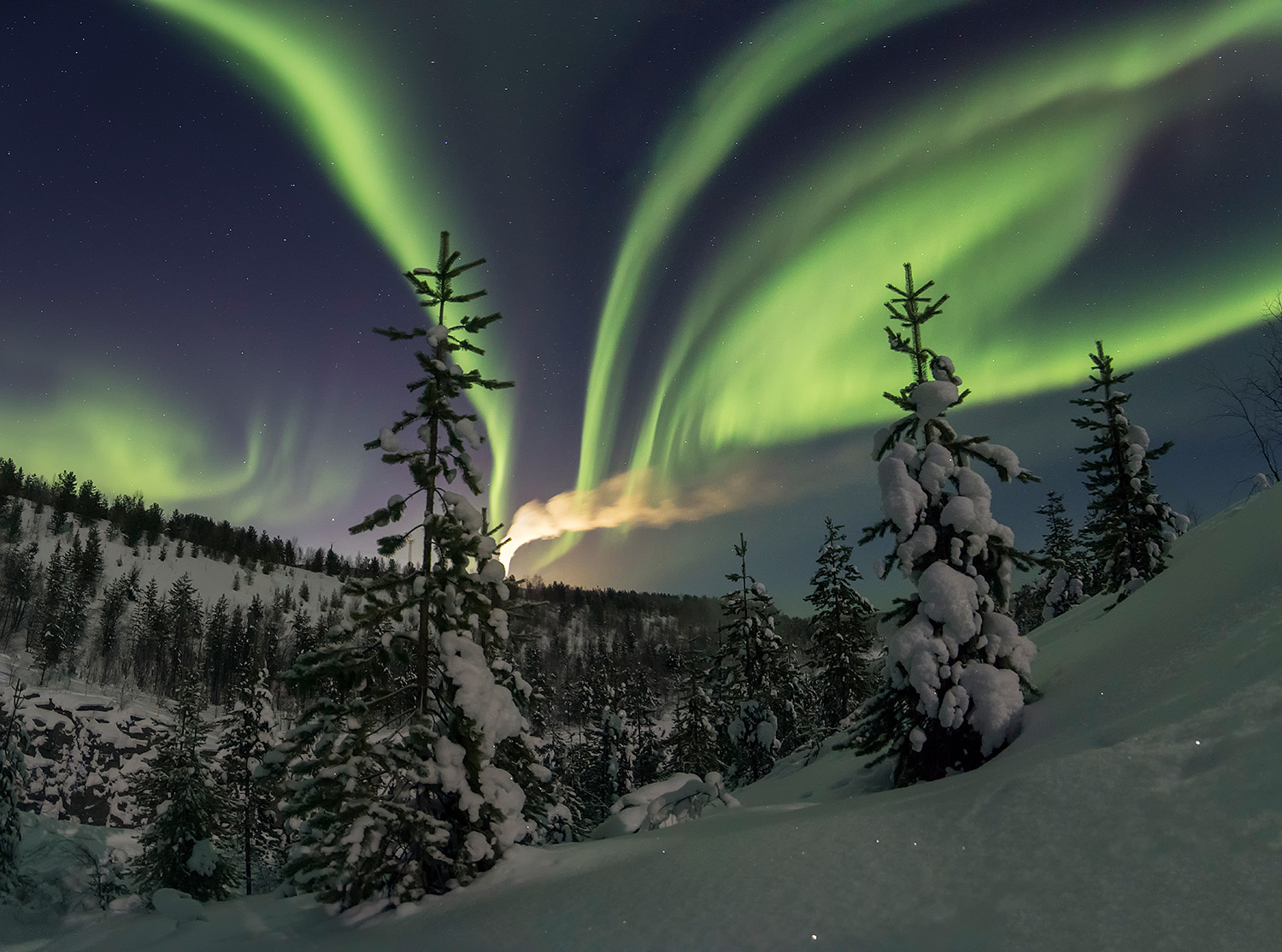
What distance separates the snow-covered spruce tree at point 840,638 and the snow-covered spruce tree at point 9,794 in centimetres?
3489

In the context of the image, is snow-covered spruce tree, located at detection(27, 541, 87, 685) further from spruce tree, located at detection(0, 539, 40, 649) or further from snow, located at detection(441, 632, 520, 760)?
snow, located at detection(441, 632, 520, 760)

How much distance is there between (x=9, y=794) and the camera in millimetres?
27500

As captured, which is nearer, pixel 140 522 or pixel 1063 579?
pixel 1063 579

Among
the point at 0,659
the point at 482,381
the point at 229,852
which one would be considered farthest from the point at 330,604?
the point at 482,381

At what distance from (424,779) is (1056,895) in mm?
8114

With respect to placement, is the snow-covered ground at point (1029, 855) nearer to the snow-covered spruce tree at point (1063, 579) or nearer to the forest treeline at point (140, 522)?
the snow-covered spruce tree at point (1063, 579)

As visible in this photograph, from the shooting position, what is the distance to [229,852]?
4831cm

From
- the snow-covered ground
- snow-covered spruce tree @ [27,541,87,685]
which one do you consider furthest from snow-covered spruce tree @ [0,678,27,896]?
snow-covered spruce tree @ [27,541,87,685]

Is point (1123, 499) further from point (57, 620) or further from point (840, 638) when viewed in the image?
point (57, 620)

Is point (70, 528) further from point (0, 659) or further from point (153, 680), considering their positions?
point (0, 659)

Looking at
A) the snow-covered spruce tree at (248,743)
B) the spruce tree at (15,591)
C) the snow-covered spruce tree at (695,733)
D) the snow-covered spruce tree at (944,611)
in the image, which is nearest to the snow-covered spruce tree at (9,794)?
the snow-covered spruce tree at (248,743)

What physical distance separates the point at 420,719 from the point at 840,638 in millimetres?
23203

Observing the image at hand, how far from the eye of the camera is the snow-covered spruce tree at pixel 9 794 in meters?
26.8

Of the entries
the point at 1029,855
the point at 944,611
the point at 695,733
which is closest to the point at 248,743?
the point at 695,733
